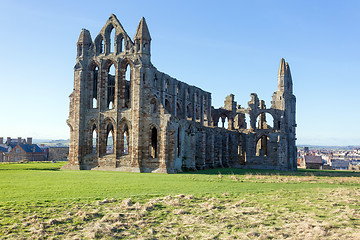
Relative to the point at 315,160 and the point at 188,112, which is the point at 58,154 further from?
the point at 315,160

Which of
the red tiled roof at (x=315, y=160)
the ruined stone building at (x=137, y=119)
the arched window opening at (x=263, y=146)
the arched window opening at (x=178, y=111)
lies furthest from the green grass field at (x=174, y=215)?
the red tiled roof at (x=315, y=160)

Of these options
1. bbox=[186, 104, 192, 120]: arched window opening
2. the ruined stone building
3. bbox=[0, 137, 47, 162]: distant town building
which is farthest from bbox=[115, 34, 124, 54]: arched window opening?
bbox=[0, 137, 47, 162]: distant town building

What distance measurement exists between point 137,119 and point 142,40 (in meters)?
7.65

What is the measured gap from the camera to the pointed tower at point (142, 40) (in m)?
33.3

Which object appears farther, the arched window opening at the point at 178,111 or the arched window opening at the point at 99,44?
the arched window opening at the point at 178,111

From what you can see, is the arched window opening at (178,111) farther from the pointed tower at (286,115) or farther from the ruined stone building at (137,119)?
the pointed tower at (286,115)

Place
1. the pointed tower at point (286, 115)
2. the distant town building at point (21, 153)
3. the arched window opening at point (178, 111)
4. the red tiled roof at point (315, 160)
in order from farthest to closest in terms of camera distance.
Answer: the distant town building at point (21, 153) < the red tiled roof at point (315, 160) < the pointed tower at point (286, 115) < the arched window opening at point (178, 111)

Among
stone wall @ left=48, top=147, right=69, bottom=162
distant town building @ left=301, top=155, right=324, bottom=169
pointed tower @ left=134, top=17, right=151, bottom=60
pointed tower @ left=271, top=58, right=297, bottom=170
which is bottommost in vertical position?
distant town building @ left=301, top=155, right=324, bottom=169

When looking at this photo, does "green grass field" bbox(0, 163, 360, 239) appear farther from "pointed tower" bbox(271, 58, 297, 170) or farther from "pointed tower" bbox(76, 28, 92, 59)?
"pointed tower" bbox(271, 58, 297, 170)

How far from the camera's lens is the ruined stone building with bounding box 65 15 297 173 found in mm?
32062

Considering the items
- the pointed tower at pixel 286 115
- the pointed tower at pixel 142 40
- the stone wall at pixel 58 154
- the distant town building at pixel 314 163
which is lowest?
the distant town building at pixel 314 163

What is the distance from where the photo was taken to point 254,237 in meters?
9.00

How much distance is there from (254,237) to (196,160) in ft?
Answer: 91.5

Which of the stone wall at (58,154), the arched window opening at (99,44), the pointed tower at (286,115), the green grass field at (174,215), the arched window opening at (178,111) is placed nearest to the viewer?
the green grass field at (174,215)
